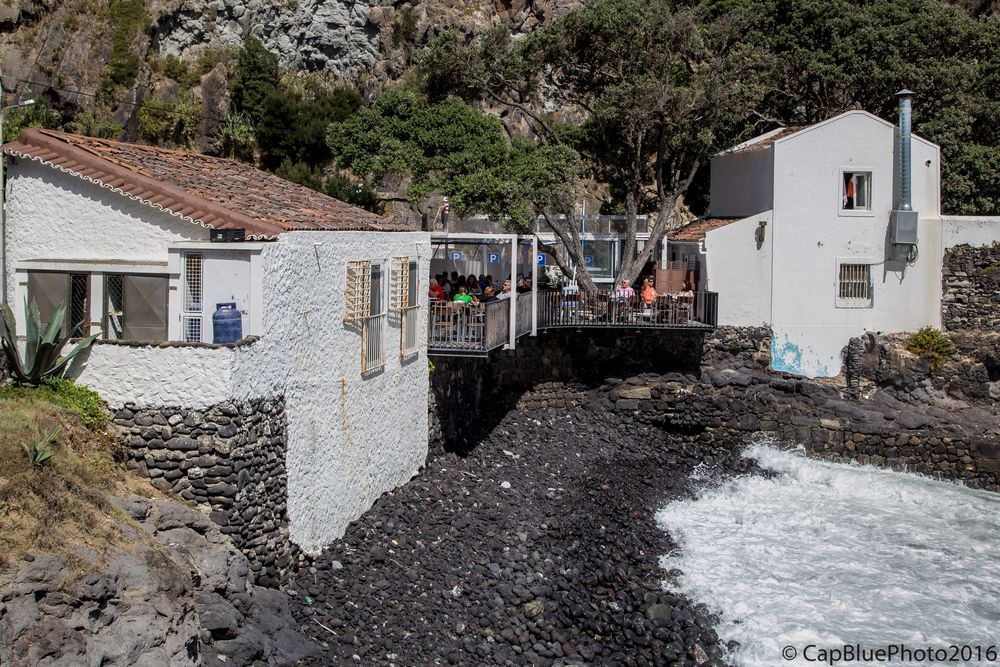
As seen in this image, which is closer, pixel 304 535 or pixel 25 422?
pixel 25 422

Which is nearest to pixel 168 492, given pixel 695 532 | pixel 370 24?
pixel 695 532

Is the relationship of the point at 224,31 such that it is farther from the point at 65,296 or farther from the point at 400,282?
the point at 65,296

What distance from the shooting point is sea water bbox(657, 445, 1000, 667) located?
50.9ft

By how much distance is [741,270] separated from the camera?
2912cm

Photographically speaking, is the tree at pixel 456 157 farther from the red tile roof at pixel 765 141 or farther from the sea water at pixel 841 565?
the sea water at pixel 841 565

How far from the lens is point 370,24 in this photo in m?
45.0

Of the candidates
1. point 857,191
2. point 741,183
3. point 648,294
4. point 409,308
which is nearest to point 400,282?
point 409,308

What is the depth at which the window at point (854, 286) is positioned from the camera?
2905cm

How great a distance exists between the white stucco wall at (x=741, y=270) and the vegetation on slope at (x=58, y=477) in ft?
64.0

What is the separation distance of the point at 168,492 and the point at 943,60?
28.8 metres

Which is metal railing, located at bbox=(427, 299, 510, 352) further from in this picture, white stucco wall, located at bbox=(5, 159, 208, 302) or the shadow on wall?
white stucco wall, located at bbox=(5, 159, 208, 302)

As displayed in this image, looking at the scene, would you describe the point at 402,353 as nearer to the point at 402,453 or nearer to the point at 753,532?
the point at 402,453

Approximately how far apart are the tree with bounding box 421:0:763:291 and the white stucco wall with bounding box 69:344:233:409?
1645 centimetres

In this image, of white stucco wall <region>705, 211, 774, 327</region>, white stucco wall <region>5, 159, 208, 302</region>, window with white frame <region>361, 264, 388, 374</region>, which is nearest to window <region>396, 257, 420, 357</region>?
window with white frame <region>361, 264, 388, 374</region>
